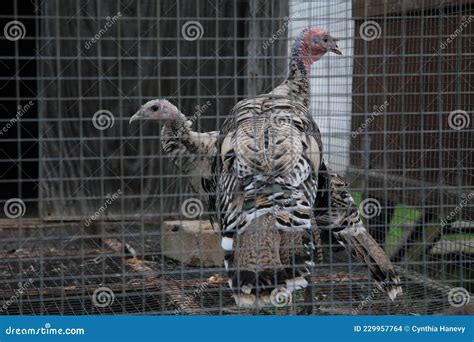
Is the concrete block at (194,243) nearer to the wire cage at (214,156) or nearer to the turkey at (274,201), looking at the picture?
the wire cage at (214,156)

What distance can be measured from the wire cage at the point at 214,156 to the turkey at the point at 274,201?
0.52 feet

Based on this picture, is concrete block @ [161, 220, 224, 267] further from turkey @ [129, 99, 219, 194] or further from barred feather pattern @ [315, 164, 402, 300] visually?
barred feather pattern @ [315, 164, 402, 300]

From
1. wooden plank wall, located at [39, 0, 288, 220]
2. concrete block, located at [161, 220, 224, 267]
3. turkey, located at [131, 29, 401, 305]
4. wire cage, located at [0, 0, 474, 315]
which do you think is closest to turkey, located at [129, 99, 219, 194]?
wire cage, located at [0, 0, 474, 315]

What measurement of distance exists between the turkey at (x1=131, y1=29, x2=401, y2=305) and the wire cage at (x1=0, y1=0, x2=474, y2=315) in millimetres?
158

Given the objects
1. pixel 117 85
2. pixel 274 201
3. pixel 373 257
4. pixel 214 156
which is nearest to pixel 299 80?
pixel 214 156

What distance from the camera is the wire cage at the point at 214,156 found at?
4891 mm

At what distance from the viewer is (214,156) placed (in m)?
5.82

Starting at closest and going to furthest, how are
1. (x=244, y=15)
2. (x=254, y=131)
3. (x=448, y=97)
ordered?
(x=254, y=131) < (x=448, y=97) < (x=244, y=15)

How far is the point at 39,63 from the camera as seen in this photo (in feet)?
27.6

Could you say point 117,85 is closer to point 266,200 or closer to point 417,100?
point 417,100

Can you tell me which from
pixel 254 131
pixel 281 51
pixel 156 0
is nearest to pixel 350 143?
pixel 281 51

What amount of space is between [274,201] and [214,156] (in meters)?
1.26

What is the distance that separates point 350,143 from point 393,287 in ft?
5.76

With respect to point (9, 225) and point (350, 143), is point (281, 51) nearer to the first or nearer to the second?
point (350, 143)
